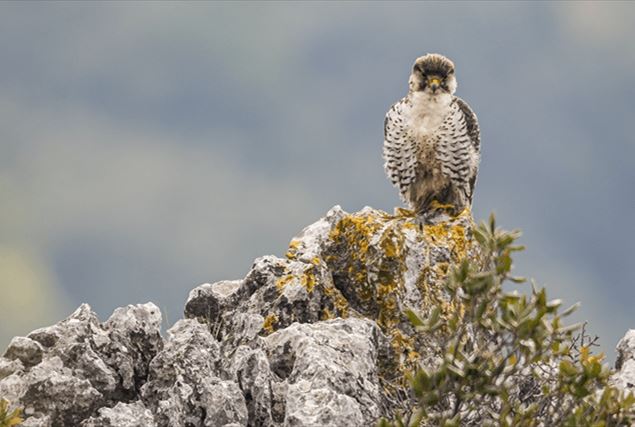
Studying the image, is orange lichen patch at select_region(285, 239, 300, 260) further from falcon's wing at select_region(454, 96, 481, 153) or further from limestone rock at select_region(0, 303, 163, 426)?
falcon's wing at select_region(454, 96, 481, 153)

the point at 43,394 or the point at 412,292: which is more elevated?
the point at 412,292

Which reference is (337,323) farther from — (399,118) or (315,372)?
(399,118)

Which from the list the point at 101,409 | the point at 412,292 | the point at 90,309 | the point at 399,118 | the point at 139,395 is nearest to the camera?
the point at 101,409

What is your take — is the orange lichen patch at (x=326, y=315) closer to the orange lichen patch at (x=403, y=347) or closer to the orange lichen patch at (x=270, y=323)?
the orange lichen patch at (x=270, y=323)

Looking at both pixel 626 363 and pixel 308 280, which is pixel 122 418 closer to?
pixel 308 280

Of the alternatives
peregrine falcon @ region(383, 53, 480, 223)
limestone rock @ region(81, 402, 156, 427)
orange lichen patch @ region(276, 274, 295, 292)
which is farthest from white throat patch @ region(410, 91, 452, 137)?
limestone rock @ region(81, 402, 156, 427)

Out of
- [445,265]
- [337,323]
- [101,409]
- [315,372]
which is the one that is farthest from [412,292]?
[101,409]

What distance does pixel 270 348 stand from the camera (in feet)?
32.1

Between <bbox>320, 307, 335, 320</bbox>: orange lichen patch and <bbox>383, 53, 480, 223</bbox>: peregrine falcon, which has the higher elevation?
<bbox>383, 53, 480, 223</bbox>: peregrine falcon

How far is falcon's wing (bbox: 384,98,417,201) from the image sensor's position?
1431cm

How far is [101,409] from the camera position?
28.6ft

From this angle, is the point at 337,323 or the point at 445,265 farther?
the point at 445,265

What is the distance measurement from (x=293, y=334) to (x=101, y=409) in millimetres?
1893

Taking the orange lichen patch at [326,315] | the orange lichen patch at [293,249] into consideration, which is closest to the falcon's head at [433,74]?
the orange lichen patch at [293,249]
